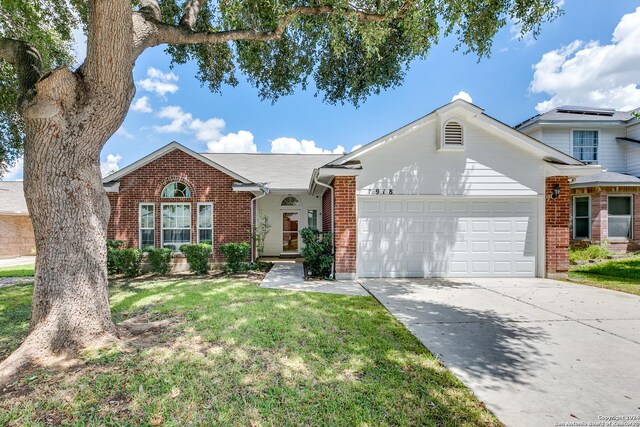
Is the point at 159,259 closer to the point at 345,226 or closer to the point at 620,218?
the point at 345,226

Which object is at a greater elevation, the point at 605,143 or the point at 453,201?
the point at 605,143

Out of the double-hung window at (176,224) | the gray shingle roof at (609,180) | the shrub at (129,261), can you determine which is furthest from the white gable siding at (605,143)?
the shrub at (129,261)

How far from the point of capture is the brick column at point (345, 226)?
28.2 feet

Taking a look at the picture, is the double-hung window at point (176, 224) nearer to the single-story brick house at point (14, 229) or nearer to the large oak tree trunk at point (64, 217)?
the large oak tree trunk at point (64, 217)

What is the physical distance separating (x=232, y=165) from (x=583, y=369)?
15142 mm

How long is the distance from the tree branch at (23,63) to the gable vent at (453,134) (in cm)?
909

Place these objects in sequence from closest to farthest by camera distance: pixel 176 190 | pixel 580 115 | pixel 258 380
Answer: pixel 258 380
pixel 176 190
pixel 580 115

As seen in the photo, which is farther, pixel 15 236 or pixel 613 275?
pixel 15 236

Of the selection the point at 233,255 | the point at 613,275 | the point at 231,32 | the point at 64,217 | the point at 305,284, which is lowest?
the point at 613,275

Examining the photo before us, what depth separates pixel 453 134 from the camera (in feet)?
28.6

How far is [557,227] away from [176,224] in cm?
1299

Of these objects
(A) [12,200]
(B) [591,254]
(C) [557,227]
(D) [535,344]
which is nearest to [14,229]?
(A) [12,200]

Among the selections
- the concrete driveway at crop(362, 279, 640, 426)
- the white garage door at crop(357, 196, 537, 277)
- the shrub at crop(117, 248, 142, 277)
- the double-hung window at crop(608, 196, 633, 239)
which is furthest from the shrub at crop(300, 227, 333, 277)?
the double-hung window at crop(608, 196, 633, 239)

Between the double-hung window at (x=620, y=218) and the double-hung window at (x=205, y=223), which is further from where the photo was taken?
the double-hung window at (x=620, y=218)
